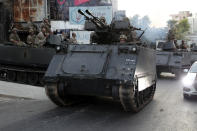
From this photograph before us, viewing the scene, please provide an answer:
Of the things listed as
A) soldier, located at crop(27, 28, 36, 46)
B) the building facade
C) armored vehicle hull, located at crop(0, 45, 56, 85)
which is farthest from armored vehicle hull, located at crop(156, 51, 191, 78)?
the building facade

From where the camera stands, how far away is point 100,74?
7.68m

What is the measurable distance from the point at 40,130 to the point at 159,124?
2.44 meters

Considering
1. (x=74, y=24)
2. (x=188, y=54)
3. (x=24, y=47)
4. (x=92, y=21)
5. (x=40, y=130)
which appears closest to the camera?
(x=40, y=130)

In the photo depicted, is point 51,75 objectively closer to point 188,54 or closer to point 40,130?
point 40,130

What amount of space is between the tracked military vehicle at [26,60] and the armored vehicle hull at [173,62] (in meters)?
7.23

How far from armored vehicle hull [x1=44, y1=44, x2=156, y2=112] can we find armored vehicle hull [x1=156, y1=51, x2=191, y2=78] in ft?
32.0

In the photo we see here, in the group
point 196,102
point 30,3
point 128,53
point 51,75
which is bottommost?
point 196,102

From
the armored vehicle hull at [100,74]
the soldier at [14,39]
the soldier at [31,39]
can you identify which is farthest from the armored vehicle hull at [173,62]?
the armored vehicle hull at [100,74]

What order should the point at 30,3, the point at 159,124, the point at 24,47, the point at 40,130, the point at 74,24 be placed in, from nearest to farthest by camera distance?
the point at 40,130 < the point at 159,124 < the point at 24,47 < the point at 74,24 < the point at 30,3

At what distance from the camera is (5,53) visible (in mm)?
13445

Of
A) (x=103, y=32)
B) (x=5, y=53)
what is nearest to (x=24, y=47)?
(x=5, y=53)

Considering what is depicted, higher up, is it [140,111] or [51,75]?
[51,75]

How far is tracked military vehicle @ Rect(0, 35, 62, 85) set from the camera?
43.7ft

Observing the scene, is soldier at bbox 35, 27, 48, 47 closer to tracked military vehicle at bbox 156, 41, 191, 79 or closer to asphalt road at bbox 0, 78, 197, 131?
asphalt road at bbox 0, 78, 197, 131
